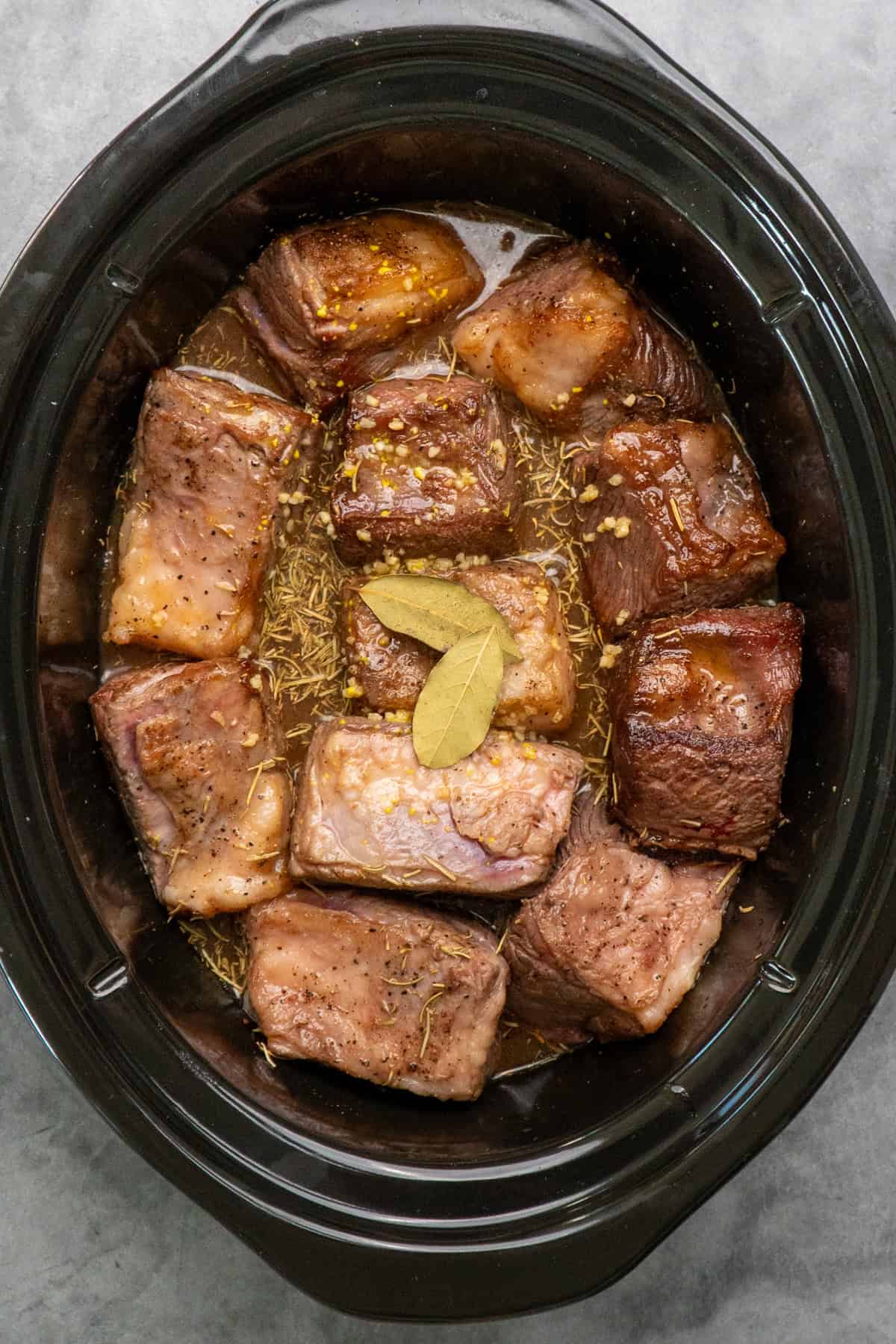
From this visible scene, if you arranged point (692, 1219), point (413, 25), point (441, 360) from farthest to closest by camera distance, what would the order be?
1. point (692, 1219)
2. point (441, 360)
3. point (413, 25)

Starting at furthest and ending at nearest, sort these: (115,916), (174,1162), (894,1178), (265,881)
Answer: (894,1178) → (265,881) → (115,916) → (174,1162)

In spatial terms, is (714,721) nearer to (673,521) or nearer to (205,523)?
(673,521)

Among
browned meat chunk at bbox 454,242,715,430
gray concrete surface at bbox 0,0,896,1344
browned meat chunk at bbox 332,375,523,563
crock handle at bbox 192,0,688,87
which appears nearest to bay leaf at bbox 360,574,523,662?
browned meat chunk at bbox 332,375,523,563

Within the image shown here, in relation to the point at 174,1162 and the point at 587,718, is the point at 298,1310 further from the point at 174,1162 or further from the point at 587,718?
the point at 587,718

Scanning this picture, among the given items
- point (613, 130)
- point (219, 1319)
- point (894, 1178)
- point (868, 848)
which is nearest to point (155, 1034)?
point (219, 1319)

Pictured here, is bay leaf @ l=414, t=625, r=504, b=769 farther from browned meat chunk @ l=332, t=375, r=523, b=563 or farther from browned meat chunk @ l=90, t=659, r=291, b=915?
browned meat chunk @ l=90, t=659, r=291, b=915

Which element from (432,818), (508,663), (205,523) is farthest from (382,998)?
(205,523)

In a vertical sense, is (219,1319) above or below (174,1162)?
below
